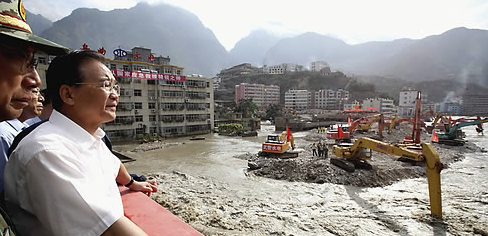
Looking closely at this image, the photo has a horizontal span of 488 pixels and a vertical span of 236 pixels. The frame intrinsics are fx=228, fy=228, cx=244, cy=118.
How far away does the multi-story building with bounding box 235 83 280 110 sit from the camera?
263ft

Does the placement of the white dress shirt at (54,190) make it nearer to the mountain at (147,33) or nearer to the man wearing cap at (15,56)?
the man wearing cap at (15,56)

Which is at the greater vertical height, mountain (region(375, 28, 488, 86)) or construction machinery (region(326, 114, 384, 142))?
mountain (region(375, 28, 488, 86))

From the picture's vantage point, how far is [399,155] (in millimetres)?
9188

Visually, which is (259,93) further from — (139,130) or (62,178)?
(62,178)

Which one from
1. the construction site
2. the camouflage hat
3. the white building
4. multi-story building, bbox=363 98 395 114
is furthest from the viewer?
the white building

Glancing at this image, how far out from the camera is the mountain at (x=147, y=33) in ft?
457

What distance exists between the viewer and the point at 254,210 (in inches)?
292

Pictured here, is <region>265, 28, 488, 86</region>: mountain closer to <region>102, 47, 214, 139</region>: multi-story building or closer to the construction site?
<region>102, 47, 214, 139</region>: multi-story building

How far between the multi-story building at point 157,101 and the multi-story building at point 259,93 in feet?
155

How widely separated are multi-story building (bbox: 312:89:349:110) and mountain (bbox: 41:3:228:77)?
10804 cm

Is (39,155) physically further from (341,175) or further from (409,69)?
(409,69)

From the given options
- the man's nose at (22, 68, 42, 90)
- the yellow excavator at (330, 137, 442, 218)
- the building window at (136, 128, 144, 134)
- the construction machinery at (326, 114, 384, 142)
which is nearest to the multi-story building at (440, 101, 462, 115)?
the construction machinery at (326, 114, 384, 142)

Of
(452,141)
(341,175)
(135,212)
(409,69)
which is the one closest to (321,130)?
(452,141)

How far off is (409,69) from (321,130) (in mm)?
140724
